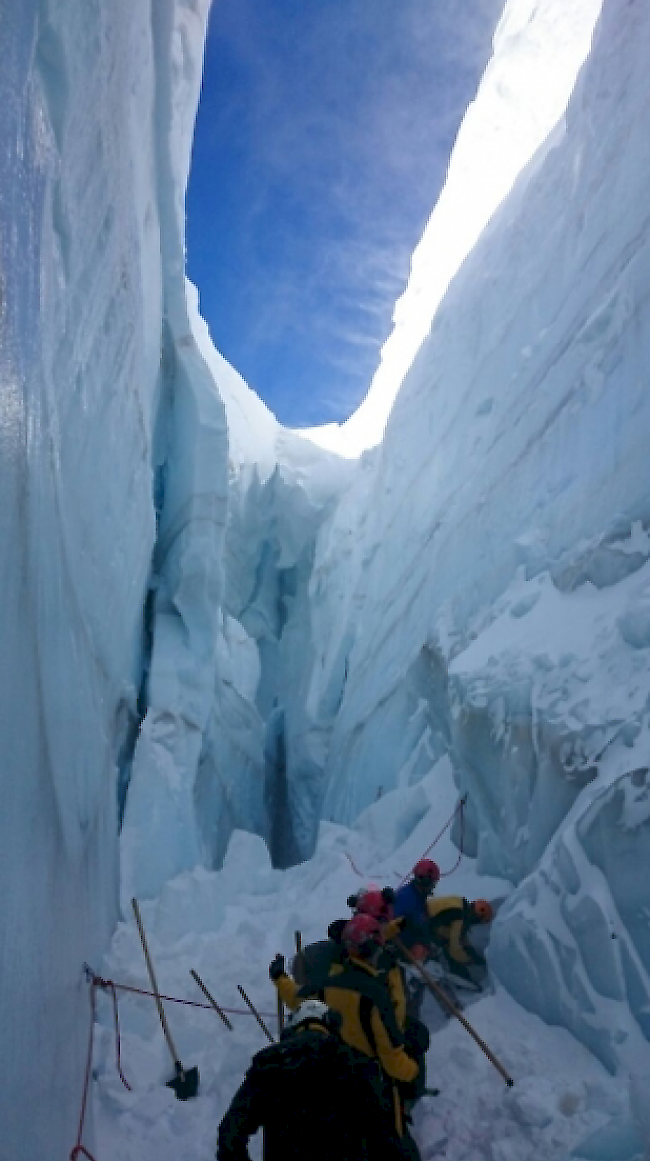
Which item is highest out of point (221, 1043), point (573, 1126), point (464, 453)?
point (464, 453)

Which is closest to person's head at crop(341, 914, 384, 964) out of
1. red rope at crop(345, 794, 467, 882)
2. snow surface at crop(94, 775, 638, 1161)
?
snow surface at crop(94, 775, 638, 1161)

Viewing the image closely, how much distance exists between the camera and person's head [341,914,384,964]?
3553 millimetres

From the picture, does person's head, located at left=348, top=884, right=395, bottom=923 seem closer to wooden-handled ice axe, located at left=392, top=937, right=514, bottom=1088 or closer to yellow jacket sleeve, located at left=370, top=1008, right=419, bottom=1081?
wooden-handled ice axe, located at left=392, top=937, right=514, bottom=1088

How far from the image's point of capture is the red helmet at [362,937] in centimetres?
355

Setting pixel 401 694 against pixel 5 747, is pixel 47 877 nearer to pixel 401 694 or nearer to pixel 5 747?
pixel 5 747

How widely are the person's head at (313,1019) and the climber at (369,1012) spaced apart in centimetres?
72

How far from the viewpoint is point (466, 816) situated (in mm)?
6336

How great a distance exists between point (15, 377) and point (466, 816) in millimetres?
4889

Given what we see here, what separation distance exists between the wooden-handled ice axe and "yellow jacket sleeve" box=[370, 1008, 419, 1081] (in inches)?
19.8

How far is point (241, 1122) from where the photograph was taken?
2170 mm

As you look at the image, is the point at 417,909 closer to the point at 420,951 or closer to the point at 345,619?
the point at 420,951

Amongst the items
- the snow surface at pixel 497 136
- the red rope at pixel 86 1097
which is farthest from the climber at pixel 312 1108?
the snow surface at pixel 497 136

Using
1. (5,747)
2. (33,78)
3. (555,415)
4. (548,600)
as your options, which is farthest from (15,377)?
(555,415)

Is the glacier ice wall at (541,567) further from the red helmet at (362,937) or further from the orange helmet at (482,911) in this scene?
the red helmet at (362,937)
